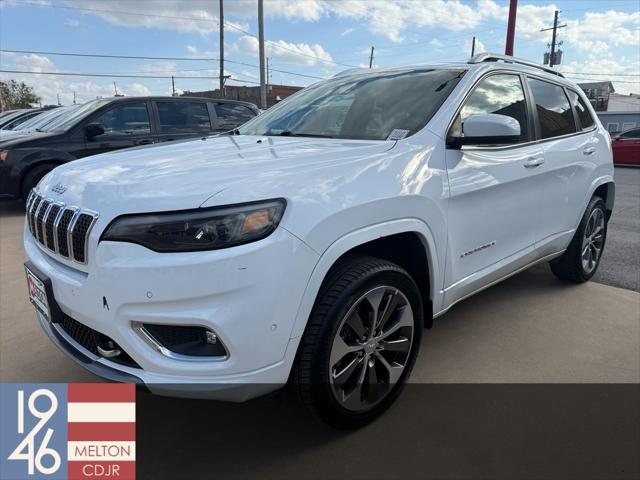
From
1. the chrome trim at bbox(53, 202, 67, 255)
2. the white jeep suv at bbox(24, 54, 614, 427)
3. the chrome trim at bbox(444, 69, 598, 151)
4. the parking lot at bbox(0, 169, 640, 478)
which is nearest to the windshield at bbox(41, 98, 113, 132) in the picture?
the parking lot at bbox(0, 169, 640, 478)

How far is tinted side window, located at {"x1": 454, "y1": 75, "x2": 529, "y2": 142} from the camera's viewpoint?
110 inches

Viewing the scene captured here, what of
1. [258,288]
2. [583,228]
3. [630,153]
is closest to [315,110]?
[258,288]

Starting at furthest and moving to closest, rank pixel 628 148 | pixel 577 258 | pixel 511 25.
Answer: pixel 628 148, pixel 511 25, pixel 577 258

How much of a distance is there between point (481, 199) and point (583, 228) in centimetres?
174

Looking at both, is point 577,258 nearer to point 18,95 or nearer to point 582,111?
point 582,111

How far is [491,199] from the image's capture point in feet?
9.16

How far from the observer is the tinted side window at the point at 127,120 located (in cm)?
735

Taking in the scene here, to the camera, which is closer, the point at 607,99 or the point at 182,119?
the point at 182,119

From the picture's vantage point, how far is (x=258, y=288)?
169 cm

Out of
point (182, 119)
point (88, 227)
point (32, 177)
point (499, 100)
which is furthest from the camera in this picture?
point (182, 119)

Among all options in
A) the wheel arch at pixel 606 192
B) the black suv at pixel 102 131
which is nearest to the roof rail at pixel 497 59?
the wheel arch at pixel 606 192

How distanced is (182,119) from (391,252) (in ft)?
20.7

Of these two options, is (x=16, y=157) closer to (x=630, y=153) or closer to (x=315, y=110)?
(x=315, y=110)

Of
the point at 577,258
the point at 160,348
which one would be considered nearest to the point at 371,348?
the point at 160,348
